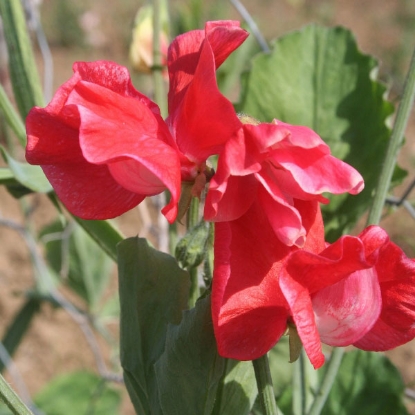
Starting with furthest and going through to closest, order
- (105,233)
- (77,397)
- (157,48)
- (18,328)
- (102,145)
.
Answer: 1. (77,397)
2. (18,328)
3. (157,48)
4. (105,233)
5. (102,145)

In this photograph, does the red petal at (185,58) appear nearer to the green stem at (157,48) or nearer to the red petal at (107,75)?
the red petal at (107,75)

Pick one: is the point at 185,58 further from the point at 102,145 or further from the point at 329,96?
the point at 329,96

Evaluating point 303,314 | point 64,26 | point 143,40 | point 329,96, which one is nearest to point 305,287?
point 303,314

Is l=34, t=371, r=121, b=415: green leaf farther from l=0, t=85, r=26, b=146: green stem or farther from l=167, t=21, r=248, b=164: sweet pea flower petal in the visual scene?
l=167, t=21, r=248, b=164: sweet pea flower petal

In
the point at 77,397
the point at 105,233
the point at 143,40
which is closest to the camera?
the point at 105,233

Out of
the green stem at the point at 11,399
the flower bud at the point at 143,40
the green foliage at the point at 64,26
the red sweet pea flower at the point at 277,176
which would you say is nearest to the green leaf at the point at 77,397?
the flower bud at the point at 143,40

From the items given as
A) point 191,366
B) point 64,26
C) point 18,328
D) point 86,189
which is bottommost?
point 64,26

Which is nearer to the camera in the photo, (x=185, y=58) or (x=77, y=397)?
(x=185, y=58)

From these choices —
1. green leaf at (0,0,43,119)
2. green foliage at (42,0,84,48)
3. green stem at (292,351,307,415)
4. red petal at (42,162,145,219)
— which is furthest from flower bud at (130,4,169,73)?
green foliage at (42,0,84,48)
